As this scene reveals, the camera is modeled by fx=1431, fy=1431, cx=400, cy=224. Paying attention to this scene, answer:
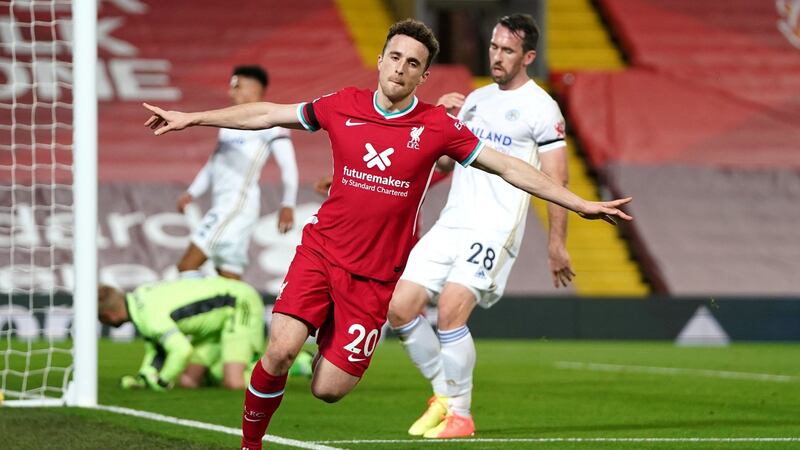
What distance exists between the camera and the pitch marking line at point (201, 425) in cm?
647

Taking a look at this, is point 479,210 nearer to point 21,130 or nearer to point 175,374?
point 175,374

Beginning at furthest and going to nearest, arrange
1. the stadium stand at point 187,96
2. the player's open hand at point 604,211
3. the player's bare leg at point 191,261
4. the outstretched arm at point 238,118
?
the stadium stand at point 187,96
the player's bare leg at point 191,261
the outstretched arm at point 238,118
the player's open hand at point 604,211

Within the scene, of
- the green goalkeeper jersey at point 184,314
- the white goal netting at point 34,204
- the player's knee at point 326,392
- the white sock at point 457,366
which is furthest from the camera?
the white goal netting at point 34,204

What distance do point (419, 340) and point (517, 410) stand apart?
1395 mm

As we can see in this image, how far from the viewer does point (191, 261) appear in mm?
10766

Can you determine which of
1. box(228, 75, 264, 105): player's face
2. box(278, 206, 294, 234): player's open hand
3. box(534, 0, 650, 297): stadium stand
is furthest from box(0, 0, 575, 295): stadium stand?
box(228, 75, 264, 105): player's face

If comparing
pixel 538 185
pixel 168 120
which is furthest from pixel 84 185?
pixel 538 185

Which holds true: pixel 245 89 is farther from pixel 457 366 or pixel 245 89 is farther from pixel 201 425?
pixel 457 366

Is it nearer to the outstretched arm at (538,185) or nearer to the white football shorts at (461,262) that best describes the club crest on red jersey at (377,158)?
the outstretched arm at (538,185)

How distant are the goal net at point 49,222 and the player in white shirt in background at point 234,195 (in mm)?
1089

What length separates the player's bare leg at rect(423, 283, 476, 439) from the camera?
7148 millimetres

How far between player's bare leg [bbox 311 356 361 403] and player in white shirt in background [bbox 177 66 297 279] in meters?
5.03

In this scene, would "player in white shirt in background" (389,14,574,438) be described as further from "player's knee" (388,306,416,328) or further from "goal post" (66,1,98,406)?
"goal post" (66,1,98,406)

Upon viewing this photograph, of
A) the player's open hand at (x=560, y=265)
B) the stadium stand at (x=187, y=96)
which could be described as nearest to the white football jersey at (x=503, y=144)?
the player's open hand at (x=560, y=265)
